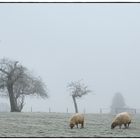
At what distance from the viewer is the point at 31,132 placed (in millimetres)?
18047

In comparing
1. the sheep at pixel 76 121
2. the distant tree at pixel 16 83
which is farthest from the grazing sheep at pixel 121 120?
the distant tree at pixel 16 83

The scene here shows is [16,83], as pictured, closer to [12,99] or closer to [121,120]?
[12,99]

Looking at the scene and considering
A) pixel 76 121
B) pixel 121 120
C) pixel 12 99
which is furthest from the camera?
pixel 12 99

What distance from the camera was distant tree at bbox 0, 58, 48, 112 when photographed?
129 feet

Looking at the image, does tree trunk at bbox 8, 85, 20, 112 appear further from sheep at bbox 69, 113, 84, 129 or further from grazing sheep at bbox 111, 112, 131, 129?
grazing sheep at bbox 111, 112, 131, 129

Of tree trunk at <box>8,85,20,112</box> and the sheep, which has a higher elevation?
tree trunk at <box>8,85,20,112</box>

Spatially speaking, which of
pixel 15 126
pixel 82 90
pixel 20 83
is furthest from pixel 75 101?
pixel 15 126

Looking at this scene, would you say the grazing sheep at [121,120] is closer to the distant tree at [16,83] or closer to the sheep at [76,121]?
the sheep at [76,121]

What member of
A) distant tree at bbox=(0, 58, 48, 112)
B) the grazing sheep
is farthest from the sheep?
distant tree at bbox=(0, 58, 48, 112)

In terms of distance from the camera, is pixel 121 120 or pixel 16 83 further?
pixel 16 83

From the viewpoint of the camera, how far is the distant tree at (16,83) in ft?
129

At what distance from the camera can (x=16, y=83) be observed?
4122cm

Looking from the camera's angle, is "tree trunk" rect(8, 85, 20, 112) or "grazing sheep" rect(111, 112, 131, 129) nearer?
"grazing sheep" rect(111, 112, 131, 129)

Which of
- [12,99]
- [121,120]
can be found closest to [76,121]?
[121,120]
